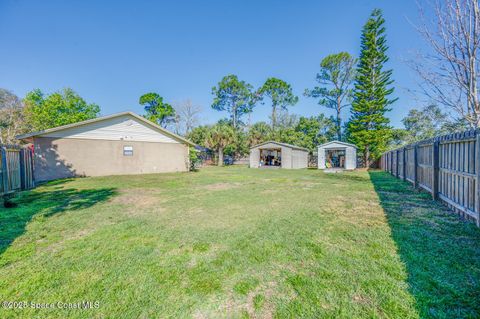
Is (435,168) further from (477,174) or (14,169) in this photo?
(14,169)

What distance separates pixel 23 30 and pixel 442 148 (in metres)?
22.1

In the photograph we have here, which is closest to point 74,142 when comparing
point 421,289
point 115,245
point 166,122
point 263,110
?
point 115,245

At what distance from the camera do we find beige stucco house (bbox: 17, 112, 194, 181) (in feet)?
37.0

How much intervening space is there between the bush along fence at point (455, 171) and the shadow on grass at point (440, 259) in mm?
291

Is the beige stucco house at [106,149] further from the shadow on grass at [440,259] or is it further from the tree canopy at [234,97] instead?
the tree canopy at [234,97]

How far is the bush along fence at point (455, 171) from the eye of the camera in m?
3.35

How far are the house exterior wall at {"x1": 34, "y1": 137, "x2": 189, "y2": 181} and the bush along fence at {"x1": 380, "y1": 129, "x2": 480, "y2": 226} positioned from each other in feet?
48.2

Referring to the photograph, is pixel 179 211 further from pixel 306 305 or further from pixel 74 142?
pixel 74 142

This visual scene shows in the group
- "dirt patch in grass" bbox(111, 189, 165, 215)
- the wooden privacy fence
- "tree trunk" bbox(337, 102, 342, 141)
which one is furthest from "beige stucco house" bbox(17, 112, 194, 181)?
"tree trunk" bbox(337, 102, 342, 141)

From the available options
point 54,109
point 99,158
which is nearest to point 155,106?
point 54,109

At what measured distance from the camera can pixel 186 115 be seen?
39.2 metres

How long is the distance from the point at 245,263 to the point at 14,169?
937 cm

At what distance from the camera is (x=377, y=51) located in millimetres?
22828

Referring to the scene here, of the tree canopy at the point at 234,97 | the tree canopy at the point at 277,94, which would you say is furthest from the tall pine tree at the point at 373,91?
the tree canopy at the point at 234,97
